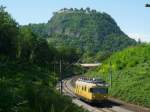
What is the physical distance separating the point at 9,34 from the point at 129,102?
22530mm

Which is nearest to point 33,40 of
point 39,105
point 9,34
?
point 9,34

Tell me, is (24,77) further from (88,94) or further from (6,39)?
(6,39)

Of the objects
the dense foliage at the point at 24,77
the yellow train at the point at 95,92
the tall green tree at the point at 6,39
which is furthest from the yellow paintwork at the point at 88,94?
the tall green tree at the point at 6,39

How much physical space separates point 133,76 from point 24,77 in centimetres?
5005

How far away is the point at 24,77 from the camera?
4303 centimetres

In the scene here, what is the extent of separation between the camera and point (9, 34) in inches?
2904

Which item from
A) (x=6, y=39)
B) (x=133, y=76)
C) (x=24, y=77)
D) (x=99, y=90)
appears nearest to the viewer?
(x=24, y=77)

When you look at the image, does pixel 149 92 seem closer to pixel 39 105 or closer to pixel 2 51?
pixel 2 51

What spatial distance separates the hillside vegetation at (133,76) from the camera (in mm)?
70269

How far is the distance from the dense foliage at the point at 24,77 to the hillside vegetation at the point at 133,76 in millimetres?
12158

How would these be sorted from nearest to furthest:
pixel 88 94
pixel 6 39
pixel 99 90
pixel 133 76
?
pixel 99 90 → pixel 88 94 → pixel 6 39 → pixel 133 76

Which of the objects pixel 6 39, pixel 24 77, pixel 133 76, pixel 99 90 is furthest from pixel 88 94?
pixel 133 76

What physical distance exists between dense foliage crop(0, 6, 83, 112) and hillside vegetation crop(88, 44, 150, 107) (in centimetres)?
1216

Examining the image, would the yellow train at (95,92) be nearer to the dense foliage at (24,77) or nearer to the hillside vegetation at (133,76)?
the dense foliage at (24,77)
